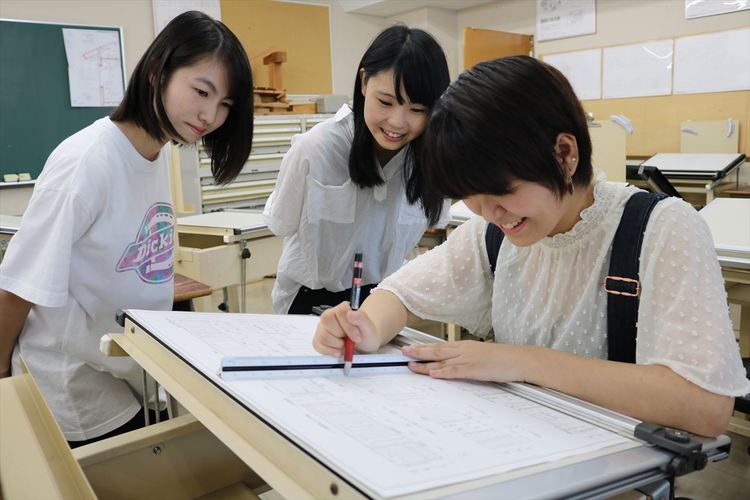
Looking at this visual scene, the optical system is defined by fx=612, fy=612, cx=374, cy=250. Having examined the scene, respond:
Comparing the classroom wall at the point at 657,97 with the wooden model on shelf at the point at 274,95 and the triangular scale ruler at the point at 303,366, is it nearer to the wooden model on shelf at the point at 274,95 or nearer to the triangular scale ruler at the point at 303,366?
the wooden model on shelf at the point at 274,95

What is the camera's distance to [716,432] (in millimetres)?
762

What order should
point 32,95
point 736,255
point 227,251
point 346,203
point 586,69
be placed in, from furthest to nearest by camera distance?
point 586,69 → point 32,95 → point 227,251 → point 736,255 → point 346,203

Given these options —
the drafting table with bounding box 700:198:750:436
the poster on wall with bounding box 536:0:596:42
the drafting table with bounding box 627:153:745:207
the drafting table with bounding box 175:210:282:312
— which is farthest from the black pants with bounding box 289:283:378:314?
the poster on wall with bounding box 536:0:596:42

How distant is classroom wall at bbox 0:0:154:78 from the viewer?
13.8 ft

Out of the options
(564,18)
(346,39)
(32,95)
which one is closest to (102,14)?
(32,95)

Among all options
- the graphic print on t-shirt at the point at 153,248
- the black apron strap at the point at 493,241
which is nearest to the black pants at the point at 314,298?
the graphic print on t-shirt at the point at 153,248

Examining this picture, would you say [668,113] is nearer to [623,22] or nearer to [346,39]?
[623,22]

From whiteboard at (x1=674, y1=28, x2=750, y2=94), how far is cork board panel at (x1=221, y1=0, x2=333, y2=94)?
10.3 feet

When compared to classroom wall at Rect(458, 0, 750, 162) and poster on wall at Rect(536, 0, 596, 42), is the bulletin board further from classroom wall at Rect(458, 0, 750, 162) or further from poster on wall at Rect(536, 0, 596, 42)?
poster on wall at Rect(536, 0, 596, 42)

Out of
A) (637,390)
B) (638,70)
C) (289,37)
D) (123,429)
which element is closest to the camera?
(637,390)

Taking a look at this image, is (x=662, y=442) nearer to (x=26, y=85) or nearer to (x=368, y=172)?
(x=368, y=172)

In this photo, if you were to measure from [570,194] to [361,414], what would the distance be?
1.54ft

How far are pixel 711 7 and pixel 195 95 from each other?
4.49 metres

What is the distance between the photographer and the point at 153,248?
1353 mm
